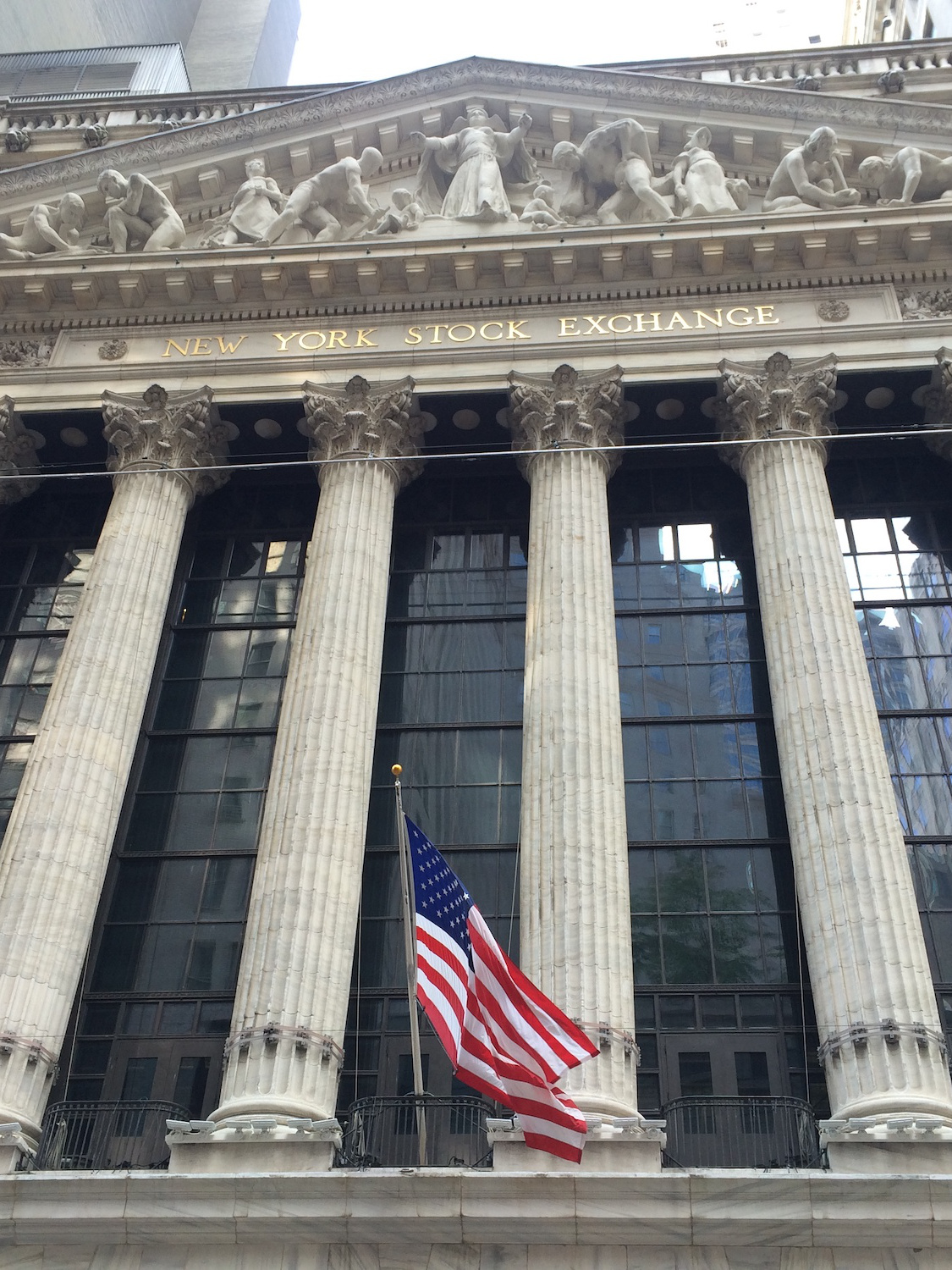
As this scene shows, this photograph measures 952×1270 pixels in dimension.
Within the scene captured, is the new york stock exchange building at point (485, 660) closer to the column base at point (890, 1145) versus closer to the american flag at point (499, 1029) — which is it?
the column base at point (890, 1145)

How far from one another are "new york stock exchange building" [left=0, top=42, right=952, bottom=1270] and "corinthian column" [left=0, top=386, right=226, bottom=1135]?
90 millimetres

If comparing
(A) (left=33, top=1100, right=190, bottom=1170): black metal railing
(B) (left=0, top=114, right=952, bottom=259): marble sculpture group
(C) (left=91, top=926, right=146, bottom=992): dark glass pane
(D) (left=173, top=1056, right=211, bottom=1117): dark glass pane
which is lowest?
(A) (left=33, top=1100, right=190, bottom=1170): black metal railing

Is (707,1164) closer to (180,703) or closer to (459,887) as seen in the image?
(459,887)

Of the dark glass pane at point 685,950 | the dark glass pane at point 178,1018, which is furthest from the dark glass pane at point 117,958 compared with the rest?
the dark glass pane at point 685,950

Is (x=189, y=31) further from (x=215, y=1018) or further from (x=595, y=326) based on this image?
(x=215, y=1018)

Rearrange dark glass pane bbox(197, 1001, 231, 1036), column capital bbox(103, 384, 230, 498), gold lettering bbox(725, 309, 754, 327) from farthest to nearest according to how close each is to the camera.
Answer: gold lettering bbox(725, 309, 754, 327)
column capital bbox(103, 384, 230, 498)
dark glass pane bbox(197, 1001, 231, 1036)

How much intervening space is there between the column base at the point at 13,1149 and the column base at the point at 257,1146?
1.94 meters

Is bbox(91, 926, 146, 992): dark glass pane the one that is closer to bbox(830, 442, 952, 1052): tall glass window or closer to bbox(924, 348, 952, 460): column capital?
bbox(830, 442, 952, 1052): tall glass window

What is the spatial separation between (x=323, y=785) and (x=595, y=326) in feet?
38.3

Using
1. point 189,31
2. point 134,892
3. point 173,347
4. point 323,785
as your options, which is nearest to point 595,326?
point 173,347

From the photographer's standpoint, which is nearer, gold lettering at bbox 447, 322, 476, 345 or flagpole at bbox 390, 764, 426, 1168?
flagpole at bbox 390, 764, 426, 1168

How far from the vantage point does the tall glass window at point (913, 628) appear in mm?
20406

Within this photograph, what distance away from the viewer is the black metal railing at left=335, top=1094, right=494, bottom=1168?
16672 mm

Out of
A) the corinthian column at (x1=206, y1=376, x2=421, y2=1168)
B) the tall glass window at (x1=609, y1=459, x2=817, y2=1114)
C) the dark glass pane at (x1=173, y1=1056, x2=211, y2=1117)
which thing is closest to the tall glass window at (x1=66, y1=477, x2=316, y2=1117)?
the dark glass pane at (x1=173, y1=1056, x2=211, y2=1117)
